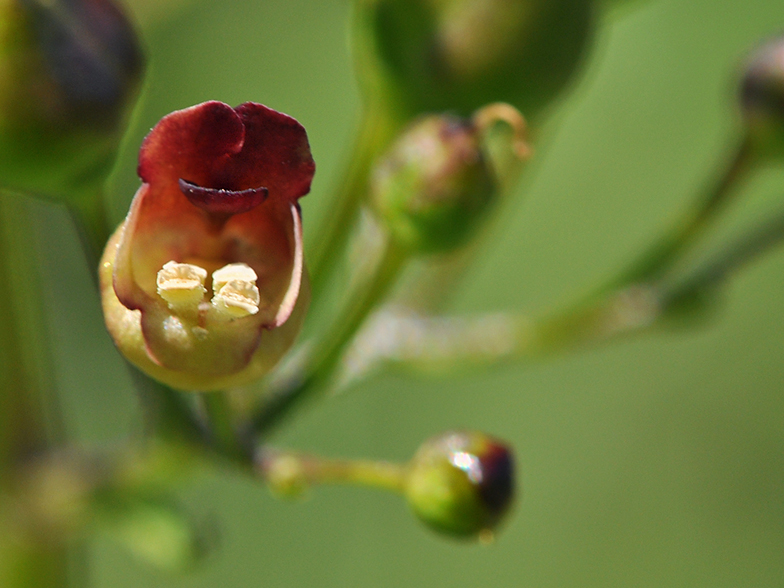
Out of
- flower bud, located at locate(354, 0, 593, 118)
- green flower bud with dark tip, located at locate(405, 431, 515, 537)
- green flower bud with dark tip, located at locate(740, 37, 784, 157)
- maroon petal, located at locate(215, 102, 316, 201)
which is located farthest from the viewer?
green flower bud with dark tip, located at locate(740, 37, 784, 157)

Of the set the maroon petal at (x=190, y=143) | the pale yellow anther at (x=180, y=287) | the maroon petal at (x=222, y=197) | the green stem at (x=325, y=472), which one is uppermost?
the maroon petal at (x=190, y=143)

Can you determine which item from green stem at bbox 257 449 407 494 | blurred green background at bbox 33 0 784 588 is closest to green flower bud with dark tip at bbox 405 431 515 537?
green stem at bbox 257 449 407 494

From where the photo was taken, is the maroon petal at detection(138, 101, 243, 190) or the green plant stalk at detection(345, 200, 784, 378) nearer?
the maroon petal at detection(138, 101, 243, 190)

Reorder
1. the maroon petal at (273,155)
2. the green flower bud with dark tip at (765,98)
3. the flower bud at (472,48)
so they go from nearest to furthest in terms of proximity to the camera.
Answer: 1. the maroon petal at (273,155)
2. the flower bud at (472,48)
3. the green flower bud with dark tip at (765,98)

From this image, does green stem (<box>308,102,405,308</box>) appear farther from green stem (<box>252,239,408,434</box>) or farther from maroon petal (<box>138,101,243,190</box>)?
maroon petal (<box>138,101,243,190</box>)

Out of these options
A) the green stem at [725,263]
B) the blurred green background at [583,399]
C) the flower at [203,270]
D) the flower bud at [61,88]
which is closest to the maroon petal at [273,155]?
the flower at [203,270]

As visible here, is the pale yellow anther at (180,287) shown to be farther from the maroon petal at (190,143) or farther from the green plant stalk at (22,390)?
the green plant stalk at (22,390)

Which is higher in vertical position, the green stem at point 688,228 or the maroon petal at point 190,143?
the maroon petal at point 190,143

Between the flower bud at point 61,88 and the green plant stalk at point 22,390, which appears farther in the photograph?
the green plant stalk at point 22,390
